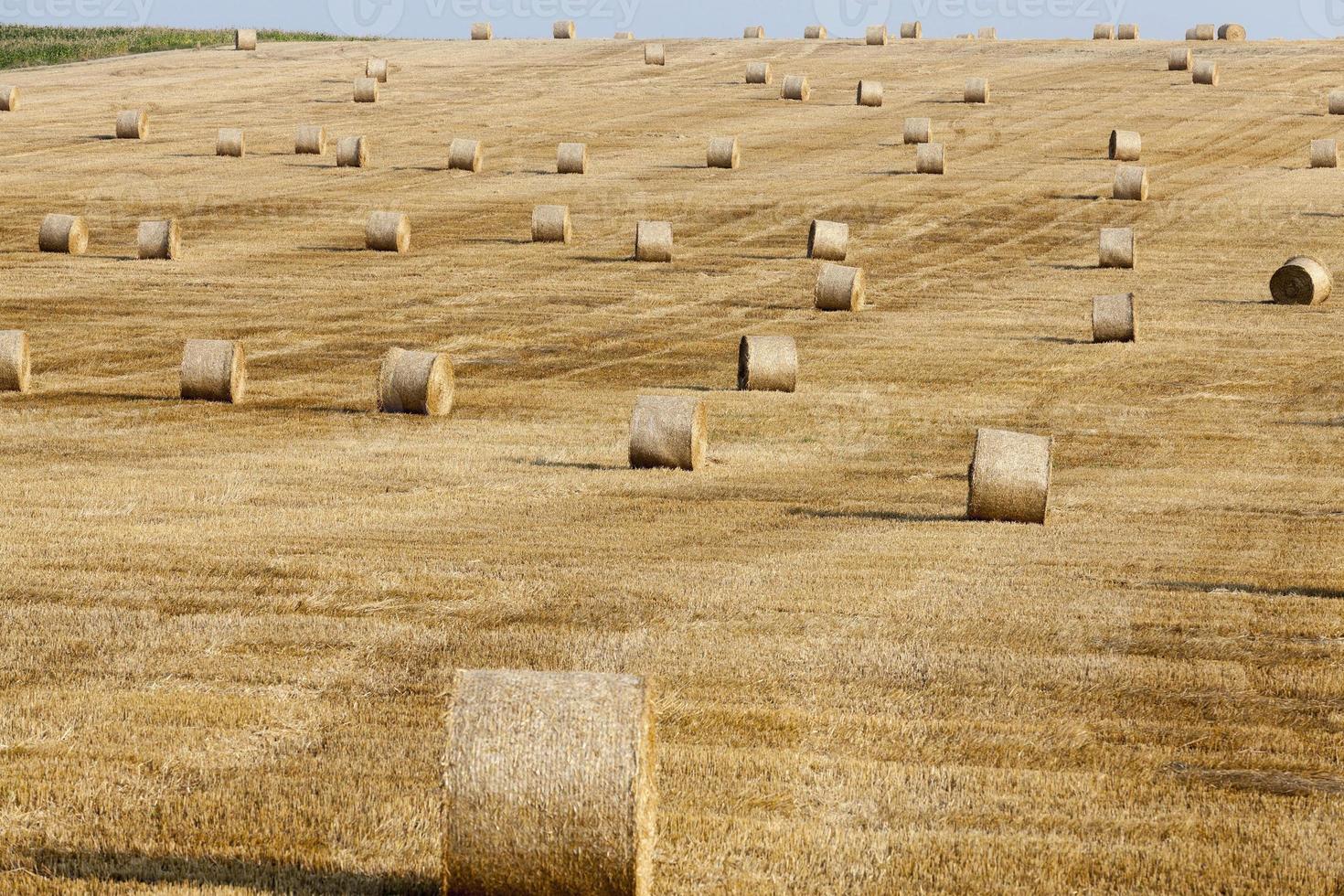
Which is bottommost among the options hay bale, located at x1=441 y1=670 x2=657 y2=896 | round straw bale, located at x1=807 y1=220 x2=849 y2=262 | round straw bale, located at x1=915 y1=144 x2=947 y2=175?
round straw bale, located at x1=807 y1=220 x2=849 y2=262

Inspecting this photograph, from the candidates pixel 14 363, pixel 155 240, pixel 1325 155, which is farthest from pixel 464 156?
pixel 14 363

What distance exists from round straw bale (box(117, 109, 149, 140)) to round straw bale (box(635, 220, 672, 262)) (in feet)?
72.9

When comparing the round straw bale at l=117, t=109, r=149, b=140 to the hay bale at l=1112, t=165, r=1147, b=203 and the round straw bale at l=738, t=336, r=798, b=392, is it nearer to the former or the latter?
the hay bale at l=1112, t=165, r=1147, b=203

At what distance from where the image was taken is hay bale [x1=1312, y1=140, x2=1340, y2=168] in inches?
1991

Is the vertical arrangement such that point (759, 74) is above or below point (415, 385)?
above

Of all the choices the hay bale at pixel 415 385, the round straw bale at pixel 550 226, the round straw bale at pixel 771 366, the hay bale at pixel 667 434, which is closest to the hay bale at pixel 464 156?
the round straw bale at pixel 550 226

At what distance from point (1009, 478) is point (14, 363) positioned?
1393 cm

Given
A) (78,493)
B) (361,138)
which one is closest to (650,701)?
(78,493)

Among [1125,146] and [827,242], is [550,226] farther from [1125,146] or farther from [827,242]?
[1125,146]

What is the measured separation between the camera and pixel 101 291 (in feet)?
120

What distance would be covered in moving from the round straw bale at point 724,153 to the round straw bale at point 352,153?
8.93 meters

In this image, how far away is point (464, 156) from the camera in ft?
171

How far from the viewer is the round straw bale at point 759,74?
69.0 m

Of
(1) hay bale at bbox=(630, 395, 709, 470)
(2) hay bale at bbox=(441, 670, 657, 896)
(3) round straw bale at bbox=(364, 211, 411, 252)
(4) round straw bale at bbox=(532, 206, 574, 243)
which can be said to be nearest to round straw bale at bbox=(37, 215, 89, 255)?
(3) round straw bale at bbox=(364, 211, 411, 252)
